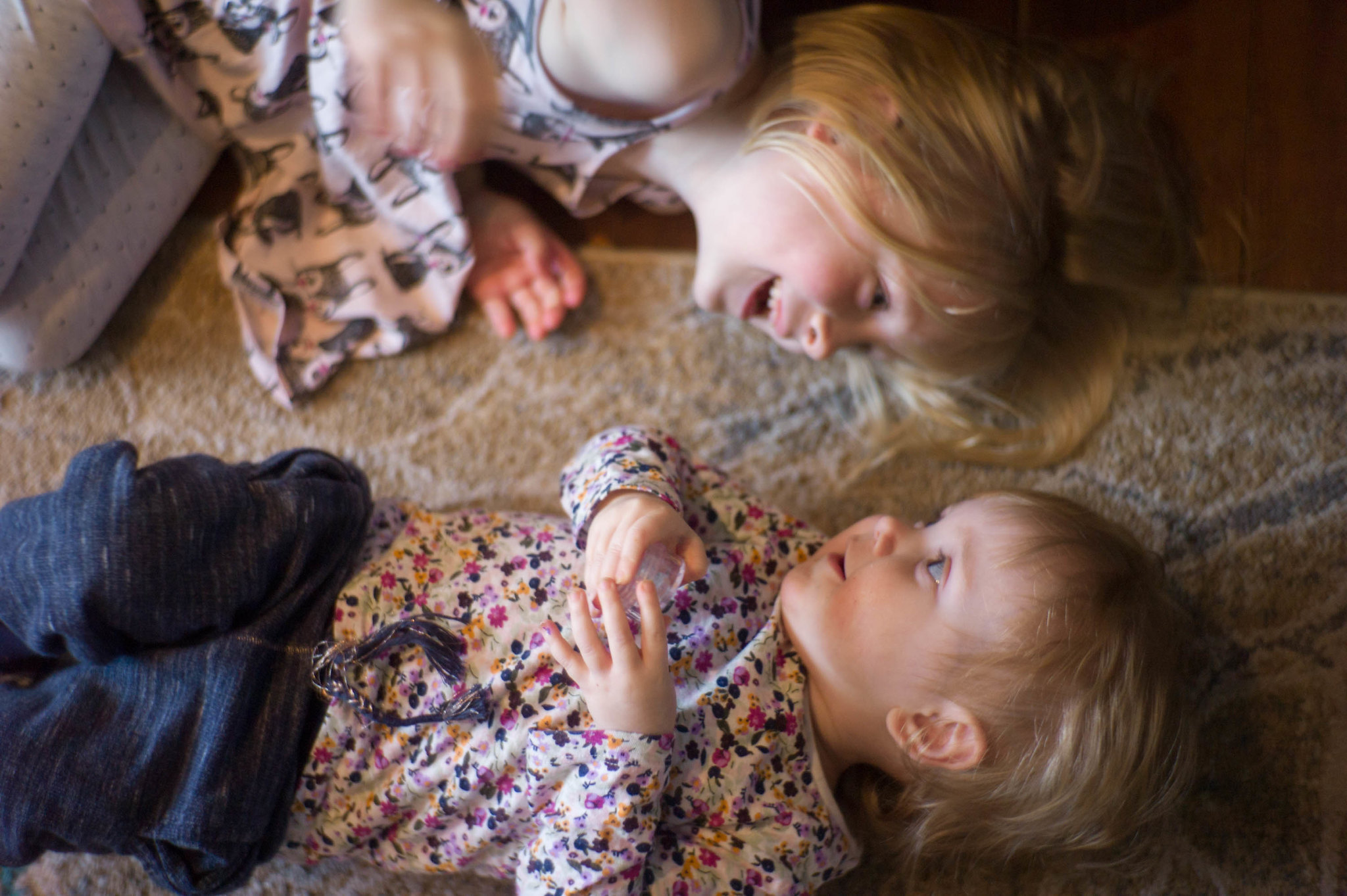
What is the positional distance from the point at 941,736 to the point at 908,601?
12cm

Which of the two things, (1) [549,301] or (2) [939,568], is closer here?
(2) [939,568]

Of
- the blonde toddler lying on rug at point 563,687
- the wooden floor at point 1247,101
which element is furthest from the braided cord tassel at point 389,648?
the wooden floor at point 1247,101

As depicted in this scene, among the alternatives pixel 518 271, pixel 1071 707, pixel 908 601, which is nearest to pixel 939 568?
pixel 908 601

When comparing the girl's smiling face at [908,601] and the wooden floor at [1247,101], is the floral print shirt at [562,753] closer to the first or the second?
the girl's smiling face at [908,601]

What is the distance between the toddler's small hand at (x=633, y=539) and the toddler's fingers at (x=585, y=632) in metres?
0.03

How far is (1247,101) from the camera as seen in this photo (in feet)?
3.54

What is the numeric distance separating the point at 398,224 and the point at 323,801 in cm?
60

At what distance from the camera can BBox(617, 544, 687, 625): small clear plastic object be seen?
765 millimetres

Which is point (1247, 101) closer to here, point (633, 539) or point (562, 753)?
point (633, 539)

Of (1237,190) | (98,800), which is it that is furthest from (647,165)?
(98,800)

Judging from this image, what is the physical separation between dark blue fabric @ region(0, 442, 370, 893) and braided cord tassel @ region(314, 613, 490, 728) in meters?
0.03

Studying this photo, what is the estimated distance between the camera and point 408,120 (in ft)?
3.22

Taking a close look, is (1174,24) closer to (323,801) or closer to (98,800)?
(323,801)

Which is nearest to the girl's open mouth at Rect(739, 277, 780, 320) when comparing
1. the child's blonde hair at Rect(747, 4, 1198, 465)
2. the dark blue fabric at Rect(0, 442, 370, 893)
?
the child's blonde hair at Rect(747, 4, 1198, 465)
